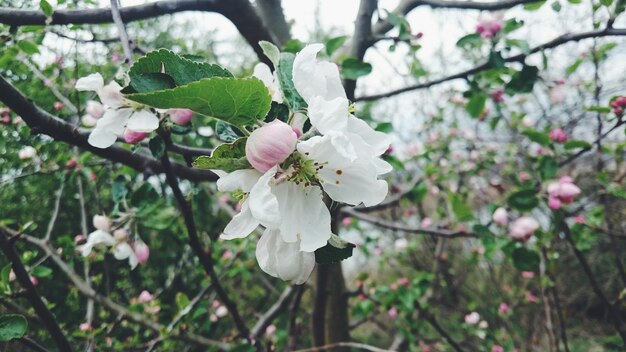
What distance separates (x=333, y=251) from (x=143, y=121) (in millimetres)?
393

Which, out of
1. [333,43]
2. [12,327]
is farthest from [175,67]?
[333,43]

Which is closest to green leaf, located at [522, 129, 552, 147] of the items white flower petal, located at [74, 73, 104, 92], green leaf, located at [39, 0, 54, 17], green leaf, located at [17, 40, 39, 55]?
white flower petal, located at [74, 73, 104, 92]

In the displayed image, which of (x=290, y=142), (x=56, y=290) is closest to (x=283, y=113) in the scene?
(x=290, y=142)

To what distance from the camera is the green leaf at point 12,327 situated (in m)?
0.77

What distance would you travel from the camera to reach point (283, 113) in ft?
1.72

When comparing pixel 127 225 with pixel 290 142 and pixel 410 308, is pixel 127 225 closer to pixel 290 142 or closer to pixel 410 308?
pixel 290 142

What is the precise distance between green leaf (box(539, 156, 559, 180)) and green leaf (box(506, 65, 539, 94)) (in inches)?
12.8

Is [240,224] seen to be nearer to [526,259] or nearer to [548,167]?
[526,259]

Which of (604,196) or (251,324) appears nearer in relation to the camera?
(604,196)

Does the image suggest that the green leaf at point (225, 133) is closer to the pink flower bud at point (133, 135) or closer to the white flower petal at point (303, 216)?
the white flower petal at point (303, 216)

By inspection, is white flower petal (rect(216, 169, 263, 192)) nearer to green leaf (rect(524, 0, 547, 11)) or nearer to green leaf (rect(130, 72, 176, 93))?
green leaf (rect(130, 72, 176, 93))

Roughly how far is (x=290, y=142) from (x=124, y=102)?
1.34ft

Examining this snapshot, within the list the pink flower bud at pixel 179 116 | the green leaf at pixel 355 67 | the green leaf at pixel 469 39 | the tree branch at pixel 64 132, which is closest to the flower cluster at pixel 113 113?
the pink flower bud at pixel 179 116

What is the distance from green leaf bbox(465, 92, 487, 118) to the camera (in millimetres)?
1748
